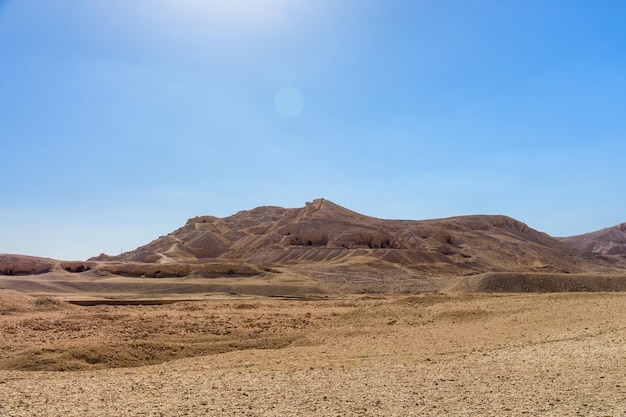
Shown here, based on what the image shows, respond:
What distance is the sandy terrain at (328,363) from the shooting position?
7.63 meters

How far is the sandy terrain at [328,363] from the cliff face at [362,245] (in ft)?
129

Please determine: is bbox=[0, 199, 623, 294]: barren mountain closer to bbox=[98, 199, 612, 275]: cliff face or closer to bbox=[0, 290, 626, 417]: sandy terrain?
bbox=[98, 199, 612, 275]: cliff face

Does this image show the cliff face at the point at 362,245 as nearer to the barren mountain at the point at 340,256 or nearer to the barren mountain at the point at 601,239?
the barren mountain at the point at 340,256

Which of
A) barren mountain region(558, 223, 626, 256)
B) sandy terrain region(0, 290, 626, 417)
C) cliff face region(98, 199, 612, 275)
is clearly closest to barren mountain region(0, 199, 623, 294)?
cliff face region(98, 199, 612, 275)

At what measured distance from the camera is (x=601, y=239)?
14075cm

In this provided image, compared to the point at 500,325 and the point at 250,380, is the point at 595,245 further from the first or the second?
the point at 250,380

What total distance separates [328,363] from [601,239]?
5893 inches

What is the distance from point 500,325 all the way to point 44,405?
14045 millimetres

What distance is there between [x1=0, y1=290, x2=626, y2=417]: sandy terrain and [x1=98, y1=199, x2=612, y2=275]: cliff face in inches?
1551

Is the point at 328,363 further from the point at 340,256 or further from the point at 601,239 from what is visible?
the point at 601,239

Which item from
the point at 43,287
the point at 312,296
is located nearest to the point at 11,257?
the point at 43,287

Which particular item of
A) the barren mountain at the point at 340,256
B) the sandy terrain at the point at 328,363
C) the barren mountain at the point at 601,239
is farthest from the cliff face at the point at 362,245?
the barren mountain at the point at 601,239

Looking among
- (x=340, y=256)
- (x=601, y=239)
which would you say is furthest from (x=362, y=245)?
(x=601, y=239)

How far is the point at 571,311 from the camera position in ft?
60.8
